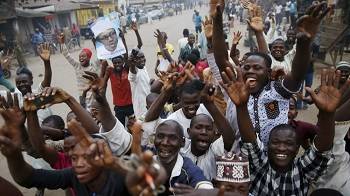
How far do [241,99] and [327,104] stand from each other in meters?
0.56

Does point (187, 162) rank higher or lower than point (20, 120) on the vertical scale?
lower

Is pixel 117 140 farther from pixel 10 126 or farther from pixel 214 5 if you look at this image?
pixel 214 5

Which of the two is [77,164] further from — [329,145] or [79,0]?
[79,0]

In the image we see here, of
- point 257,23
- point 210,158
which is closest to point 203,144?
point 210,158

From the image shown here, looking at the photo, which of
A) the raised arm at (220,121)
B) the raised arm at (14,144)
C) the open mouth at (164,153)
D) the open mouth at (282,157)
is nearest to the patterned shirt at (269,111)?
the raised arm at (220,121)

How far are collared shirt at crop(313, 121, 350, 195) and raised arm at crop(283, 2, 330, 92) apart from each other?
0.46m

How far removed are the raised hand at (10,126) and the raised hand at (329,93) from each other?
1.95m

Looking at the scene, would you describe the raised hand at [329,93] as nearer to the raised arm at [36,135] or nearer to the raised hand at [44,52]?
the raised arm at [36,135]

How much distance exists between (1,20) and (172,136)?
2010cm

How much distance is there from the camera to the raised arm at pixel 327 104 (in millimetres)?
2363

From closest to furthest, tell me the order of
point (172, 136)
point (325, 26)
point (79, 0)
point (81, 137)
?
point (81, 137) → point (172, 136) → point (325, 26) → point (79, 0)

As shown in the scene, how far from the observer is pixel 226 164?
2.55 meters

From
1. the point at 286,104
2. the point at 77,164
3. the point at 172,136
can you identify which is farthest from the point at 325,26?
the point at 77,164

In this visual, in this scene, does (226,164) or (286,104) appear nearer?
(226,164)
